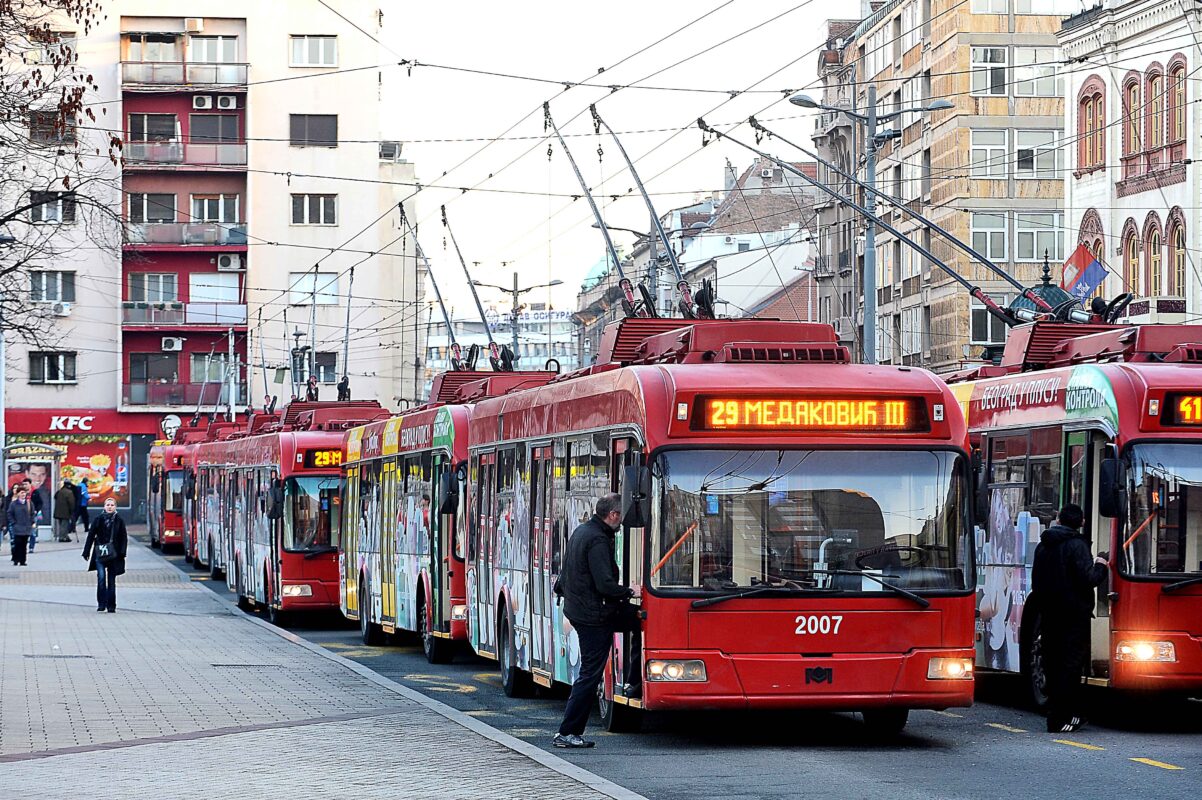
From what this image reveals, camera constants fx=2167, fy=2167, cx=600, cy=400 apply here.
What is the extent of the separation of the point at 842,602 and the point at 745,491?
3.01ft

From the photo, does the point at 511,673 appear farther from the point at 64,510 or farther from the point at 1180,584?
the point at 64,510

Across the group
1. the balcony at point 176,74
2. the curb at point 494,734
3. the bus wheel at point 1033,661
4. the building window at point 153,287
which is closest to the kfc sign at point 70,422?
the building window at point 153,287

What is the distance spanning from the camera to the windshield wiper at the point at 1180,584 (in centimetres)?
1493

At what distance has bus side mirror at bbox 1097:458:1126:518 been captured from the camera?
47.7ft

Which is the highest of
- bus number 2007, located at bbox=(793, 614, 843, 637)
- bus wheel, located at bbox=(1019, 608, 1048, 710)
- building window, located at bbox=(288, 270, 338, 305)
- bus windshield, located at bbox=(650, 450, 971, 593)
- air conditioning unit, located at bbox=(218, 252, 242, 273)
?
air conditioning unit, located at bbox=(218, 252, 242, 273)

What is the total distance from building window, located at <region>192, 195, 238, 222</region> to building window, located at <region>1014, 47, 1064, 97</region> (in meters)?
30.5

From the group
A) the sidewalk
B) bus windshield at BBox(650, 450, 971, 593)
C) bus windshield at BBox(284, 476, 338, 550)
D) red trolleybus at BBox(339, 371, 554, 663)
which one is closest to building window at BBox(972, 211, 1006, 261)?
bus windshield at BBox(284, 476, 338, 550)

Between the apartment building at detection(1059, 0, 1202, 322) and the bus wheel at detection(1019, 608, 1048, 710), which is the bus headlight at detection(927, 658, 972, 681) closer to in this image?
the bus wheel at detection(1019, 608, 1048, 710)

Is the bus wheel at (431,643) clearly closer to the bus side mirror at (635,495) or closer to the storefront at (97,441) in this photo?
the bus side mirror at (635,495)

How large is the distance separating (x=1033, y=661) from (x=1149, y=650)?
6.10 ft

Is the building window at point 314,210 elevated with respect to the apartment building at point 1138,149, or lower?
elevated

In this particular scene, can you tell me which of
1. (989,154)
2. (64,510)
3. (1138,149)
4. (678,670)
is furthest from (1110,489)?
(989,154)

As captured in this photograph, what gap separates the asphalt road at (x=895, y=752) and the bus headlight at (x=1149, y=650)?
20.4 inches

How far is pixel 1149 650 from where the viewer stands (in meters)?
14.9
